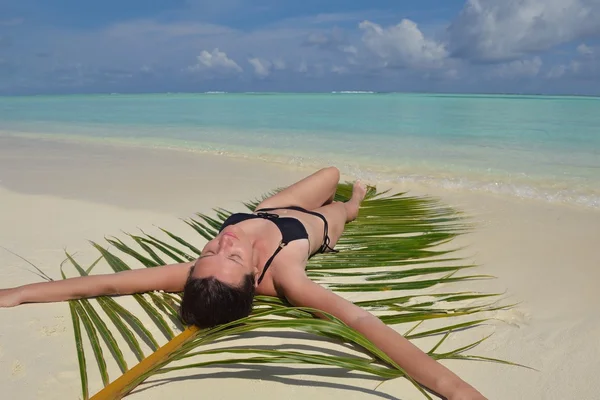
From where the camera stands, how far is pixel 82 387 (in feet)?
5.56

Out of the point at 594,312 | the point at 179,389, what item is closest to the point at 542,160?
the point at 594,312

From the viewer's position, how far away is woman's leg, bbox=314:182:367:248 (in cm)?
329

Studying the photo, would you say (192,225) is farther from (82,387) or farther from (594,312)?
(594,312)

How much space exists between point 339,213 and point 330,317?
5.04 ft

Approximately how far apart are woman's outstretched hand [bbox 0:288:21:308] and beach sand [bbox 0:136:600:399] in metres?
0.04

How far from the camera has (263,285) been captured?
2.45 metres

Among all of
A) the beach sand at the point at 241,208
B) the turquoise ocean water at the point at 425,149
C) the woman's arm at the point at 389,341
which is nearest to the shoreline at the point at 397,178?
the turquoise ocean water at the point at 425,149

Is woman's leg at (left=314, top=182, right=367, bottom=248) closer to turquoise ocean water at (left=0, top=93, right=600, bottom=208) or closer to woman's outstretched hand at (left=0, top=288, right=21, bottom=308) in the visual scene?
woman's outstretched hand at (left=0, top=288, right=21, bottom=308)

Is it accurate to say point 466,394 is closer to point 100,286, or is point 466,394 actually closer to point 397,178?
point 100,286

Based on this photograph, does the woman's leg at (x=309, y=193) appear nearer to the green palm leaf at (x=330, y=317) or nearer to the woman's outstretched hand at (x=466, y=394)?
the green palm leaf at (x=330, y=317)

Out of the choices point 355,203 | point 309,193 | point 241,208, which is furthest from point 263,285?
point 241,208

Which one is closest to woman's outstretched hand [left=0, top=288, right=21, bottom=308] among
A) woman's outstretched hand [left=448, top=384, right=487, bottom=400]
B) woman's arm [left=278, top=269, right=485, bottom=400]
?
woman's arm [left=278, top=269, right=485, bottom=400]

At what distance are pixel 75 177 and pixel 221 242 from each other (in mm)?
4105

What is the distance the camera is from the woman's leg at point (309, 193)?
335 centimetres
